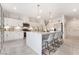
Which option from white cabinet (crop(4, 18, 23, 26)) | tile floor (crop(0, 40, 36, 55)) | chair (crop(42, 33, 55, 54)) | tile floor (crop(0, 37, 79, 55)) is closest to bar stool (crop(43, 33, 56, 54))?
chair (crop(42, 33, 55, 54))

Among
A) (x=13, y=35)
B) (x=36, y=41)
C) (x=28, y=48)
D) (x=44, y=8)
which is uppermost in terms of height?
(x=44, y=8)

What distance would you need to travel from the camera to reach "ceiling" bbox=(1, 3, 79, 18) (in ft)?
4.74

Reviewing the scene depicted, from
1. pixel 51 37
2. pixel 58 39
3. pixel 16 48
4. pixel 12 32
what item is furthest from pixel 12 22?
pixel 58 39

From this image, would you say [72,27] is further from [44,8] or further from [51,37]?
[44,8]

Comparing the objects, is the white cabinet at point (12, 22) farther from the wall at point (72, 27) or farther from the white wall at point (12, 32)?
the wall at point (72, 27)

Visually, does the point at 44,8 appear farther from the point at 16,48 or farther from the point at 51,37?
the point at 16,48

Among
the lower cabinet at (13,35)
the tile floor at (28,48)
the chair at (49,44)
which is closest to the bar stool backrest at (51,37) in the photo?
the chair at (49,44)

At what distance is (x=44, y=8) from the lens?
1.46 meters

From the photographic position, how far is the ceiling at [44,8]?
1.45 meters

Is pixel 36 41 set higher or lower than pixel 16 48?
higher

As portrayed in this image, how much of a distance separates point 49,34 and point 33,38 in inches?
10.6

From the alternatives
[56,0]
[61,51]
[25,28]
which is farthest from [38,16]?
[61,51]

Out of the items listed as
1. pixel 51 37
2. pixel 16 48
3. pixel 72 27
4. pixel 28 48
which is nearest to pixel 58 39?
pixel 51 37
